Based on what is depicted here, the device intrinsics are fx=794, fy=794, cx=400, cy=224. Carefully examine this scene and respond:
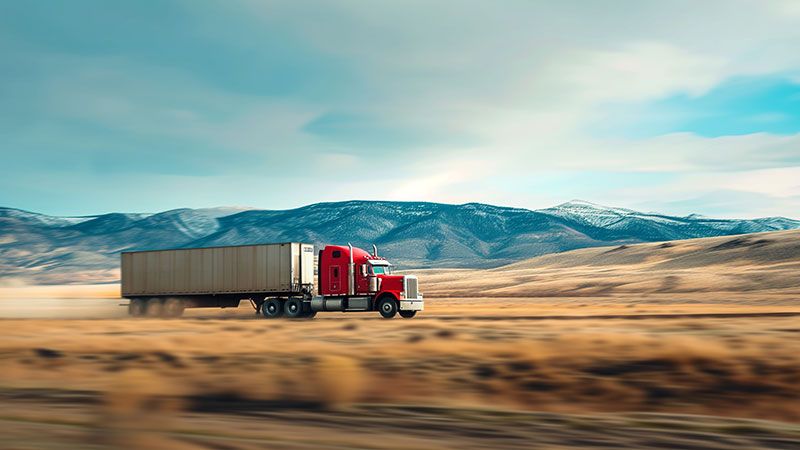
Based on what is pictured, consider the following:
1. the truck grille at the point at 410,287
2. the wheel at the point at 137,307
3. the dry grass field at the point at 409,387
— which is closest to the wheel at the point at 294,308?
the truck grille at the point at 410,287

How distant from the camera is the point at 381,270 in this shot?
3594cm

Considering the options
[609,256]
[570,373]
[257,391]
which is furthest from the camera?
[609,256]

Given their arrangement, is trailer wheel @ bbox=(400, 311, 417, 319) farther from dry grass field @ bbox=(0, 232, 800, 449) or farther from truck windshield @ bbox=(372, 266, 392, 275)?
dry grass field @ bbox=(0, 232, 800, 449)

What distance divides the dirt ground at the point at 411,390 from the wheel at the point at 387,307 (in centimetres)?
1148

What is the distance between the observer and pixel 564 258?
6196 inches

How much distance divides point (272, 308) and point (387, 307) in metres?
5.67

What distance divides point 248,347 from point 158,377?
4692 millimetres

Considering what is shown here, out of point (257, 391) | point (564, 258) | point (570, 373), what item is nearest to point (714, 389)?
point (570, 373)

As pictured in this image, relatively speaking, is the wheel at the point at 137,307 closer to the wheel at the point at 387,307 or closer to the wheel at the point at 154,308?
the wheel at the point at 154,308

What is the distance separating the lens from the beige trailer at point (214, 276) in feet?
120

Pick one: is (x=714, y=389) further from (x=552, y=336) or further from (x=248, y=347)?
(x=248, y=347)

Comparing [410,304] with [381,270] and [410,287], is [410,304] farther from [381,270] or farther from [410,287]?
[381,270]

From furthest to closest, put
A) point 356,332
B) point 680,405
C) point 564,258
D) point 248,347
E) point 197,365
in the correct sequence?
point 564,258 < point 356,332 < point 248,347 < point 197,365 < point 680,405

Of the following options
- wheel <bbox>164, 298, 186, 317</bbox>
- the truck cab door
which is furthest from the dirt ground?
wheel <bbox>164, 298, 186, 317</bbox>
